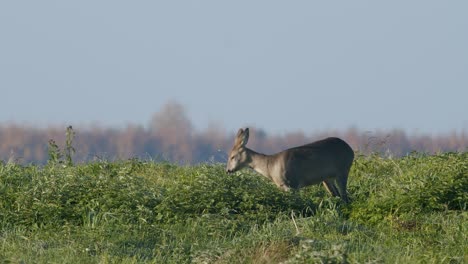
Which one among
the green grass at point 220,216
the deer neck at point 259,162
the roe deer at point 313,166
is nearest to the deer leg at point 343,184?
the roe deer at point 313,166

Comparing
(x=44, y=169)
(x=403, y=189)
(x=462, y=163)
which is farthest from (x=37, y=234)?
(x=462, y=163)

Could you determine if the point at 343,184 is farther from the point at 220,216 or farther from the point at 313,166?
the point at 220,216

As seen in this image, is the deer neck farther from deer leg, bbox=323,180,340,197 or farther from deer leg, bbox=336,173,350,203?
deer leg, bbox=336,173,350,203

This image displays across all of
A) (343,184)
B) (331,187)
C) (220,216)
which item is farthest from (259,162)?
(220,216)

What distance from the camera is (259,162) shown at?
13.8 m

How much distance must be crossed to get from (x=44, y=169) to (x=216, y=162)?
2.18 meters

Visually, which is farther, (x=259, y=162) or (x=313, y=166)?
(x=259, y=162)

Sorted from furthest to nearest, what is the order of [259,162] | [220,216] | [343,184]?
[259,162]
[343,184]
[220,216]

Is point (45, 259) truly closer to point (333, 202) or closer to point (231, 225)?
point (231, 225)

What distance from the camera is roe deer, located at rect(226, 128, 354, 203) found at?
42.9 feet

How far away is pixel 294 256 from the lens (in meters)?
8.38

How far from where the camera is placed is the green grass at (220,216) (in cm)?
908

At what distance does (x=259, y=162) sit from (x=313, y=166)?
0.96 metres

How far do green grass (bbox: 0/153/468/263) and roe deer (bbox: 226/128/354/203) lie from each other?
6.6 inches
